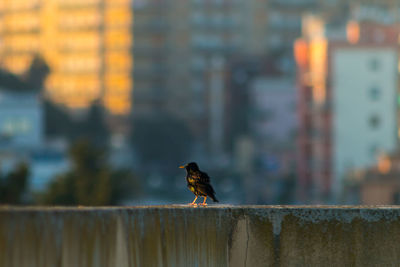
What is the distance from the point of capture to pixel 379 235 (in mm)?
7348

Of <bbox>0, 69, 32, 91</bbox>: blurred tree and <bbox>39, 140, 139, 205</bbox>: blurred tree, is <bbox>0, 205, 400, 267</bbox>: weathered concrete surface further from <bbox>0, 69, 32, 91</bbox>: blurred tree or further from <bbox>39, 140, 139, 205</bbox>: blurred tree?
<bbox>0, 69, 32, 91</bbox>: blurred tree

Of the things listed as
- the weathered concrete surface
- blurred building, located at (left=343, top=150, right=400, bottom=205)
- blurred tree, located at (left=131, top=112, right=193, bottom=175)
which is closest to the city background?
blurred building, located at (left=343, top=150, right=400, bottom=205)

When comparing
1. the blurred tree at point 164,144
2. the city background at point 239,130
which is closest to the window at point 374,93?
the city background at point 239,130

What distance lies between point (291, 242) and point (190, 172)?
1384mm

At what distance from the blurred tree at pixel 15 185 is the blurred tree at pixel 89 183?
11.2ft

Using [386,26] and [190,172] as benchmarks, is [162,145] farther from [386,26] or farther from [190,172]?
[190,172]

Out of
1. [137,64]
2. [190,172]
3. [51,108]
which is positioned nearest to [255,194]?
[51,108]

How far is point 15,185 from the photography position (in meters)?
63.2

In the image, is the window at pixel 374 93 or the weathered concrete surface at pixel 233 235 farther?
the window at pixel 374 93

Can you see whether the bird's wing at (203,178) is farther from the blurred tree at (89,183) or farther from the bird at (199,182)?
the blurred tree at (89,183)

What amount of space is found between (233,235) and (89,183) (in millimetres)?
64317

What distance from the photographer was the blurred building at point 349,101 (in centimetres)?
11006

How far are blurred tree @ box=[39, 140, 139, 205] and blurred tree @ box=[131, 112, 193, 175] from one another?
76280 millimetres

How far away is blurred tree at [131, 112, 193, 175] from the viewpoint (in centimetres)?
15675
